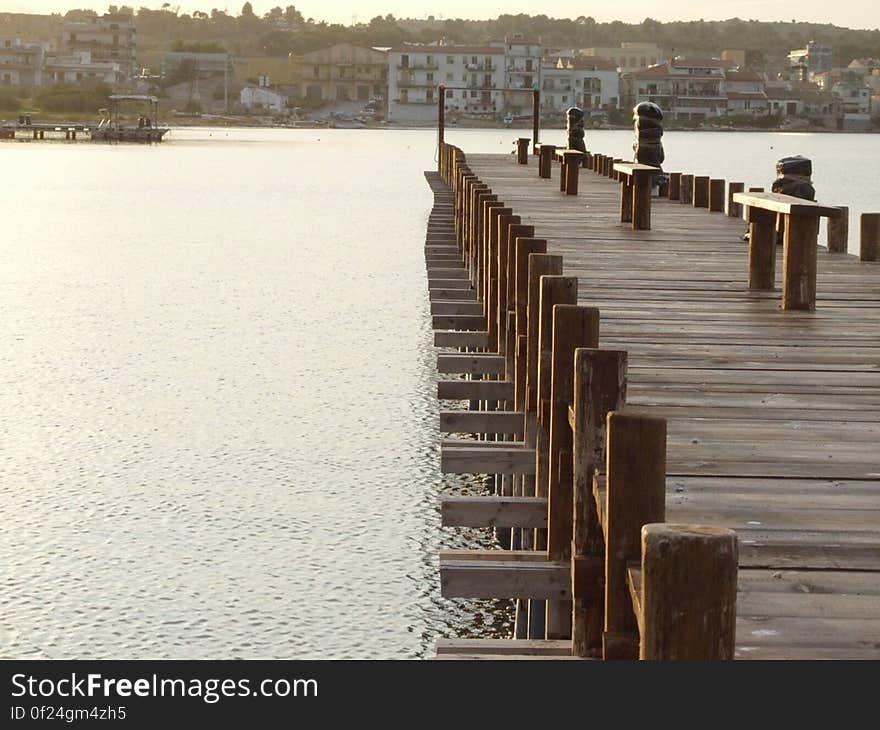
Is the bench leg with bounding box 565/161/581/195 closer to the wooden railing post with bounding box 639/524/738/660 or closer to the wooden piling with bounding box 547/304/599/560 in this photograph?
the wooden piling with bounding box 547/304/599/560

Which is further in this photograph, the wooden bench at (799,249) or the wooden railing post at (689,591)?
the wooden bench at (799,249)

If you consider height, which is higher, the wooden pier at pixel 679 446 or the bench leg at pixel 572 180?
the bench leg at pixel 572 180

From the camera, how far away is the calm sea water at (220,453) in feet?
51.2

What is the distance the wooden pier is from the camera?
15.0 feet

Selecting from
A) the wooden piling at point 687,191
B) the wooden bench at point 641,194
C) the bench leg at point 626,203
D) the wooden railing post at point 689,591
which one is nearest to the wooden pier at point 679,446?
the wooden railing post at point 689,591

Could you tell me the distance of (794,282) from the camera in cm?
1114

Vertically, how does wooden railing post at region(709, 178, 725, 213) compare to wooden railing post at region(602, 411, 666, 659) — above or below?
above

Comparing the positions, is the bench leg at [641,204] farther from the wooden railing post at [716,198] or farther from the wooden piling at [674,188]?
the wooden piling at [674,188]

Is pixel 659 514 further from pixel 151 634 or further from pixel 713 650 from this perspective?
pixel 151 634

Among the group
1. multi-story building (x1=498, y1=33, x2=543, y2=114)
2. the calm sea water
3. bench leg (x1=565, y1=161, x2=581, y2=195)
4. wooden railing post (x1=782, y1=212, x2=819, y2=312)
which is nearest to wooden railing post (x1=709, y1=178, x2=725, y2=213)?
bench leg (x1=565, y1=161, x2=581, y2=195)

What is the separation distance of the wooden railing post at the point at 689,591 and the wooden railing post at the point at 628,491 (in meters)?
0.87

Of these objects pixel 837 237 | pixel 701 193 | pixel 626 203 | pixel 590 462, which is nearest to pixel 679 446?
pixel 590 462

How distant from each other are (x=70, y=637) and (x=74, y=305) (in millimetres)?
23977

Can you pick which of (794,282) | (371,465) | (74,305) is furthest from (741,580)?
(74,305)
